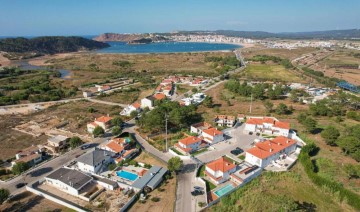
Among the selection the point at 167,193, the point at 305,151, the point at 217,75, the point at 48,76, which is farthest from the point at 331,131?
the point at 48,76

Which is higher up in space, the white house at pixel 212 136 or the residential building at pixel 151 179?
the white house at pixel 212 136

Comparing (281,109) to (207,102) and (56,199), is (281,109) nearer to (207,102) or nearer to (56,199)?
(207,102)

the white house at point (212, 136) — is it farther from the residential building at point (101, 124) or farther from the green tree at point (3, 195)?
the green tree at point (3, 195)

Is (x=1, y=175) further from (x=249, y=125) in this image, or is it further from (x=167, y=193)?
(x=249, y=125)

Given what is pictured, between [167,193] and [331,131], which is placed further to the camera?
[331,131]

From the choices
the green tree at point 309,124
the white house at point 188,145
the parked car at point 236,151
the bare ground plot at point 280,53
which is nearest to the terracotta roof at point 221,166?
the parked car at point 236,151

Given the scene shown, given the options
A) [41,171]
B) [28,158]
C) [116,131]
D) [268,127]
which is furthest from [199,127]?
[28,158]

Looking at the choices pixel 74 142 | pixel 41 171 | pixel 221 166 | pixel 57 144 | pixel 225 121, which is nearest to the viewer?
pixel 221 166
